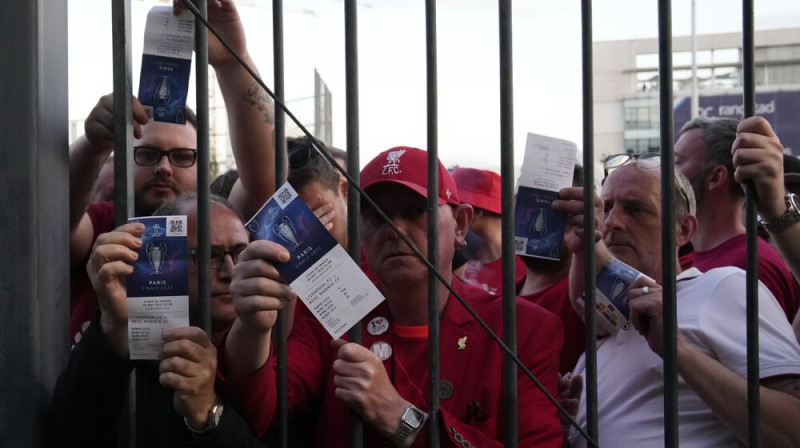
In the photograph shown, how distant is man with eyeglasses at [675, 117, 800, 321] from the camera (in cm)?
332

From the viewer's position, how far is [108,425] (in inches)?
72.7

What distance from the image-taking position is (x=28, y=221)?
1.68m

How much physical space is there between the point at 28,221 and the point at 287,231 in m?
0.48

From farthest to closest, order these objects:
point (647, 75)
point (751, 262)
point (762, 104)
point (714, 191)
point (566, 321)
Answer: point (647, 75) < point (762, 104) < point (714, 191) < point (566, 321) < point (751, 262)

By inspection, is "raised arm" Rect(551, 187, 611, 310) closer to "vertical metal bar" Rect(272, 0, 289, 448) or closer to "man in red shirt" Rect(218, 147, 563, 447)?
"man in red shirt" Rect(218, 147, 563, 447)

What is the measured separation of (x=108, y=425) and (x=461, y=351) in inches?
31.4

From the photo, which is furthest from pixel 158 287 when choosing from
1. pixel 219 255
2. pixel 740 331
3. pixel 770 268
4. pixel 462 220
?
pixel 770 268

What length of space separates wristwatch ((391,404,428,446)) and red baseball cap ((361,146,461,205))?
2.01 feet

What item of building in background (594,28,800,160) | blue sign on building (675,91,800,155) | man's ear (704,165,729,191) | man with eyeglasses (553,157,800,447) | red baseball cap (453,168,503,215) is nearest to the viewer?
man with eyeglasses (553,157,800,447)

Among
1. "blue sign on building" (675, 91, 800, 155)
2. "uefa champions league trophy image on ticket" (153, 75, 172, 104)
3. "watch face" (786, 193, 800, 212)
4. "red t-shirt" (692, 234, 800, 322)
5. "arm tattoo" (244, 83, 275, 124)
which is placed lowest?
"red t-shirt" (692, 234, 800, 322)

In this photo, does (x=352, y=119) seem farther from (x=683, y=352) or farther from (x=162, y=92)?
(x=683, y=352)

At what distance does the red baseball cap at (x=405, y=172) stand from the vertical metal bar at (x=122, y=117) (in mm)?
715

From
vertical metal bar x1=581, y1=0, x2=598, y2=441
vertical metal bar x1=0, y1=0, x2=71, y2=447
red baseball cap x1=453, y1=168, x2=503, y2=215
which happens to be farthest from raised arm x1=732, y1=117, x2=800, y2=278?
red baseball cap x1=453, y1=168, x2=503, y2=215

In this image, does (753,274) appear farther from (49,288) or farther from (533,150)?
(49,288)
